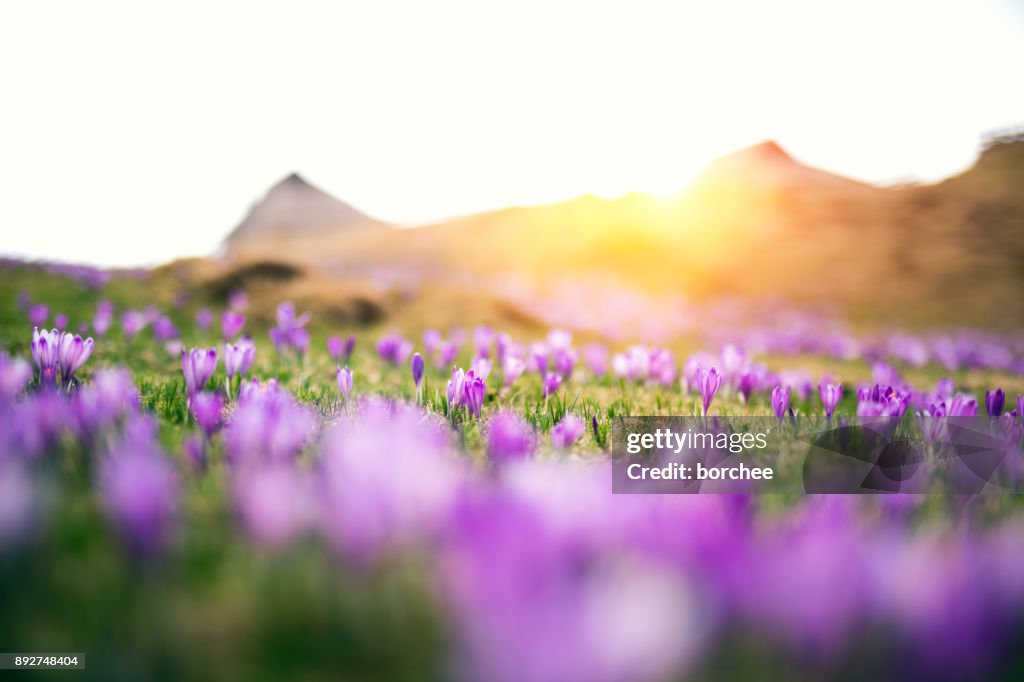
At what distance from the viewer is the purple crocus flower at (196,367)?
3.01m

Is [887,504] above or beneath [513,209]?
beneath

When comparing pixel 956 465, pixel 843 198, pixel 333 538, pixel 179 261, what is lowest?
pixel 956 465

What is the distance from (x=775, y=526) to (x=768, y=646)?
82cm

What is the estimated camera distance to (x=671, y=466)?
2600 mm

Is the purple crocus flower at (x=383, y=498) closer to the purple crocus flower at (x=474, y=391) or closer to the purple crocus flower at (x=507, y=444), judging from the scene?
the purple crocus flower at (x=507, y=444)

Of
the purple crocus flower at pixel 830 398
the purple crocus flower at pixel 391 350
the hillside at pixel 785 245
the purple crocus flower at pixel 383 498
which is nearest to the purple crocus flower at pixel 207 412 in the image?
the purple crocus flower at pixel 383 498

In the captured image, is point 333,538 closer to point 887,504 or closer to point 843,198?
point 887,504

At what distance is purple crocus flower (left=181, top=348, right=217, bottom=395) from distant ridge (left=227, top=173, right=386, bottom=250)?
72258mm

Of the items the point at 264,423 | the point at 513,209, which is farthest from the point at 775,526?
the point at 513,209

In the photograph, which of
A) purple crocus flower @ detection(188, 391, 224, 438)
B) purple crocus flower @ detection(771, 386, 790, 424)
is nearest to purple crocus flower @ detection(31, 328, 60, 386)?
purple crocus flower @ detection(188, 391, 224, 438)

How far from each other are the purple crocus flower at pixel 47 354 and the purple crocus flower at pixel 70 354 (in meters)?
0.03

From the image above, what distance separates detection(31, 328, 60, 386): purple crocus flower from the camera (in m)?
2.98

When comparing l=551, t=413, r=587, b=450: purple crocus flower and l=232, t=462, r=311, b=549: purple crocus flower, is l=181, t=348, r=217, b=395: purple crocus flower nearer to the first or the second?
l=232, t=462, r=311, b=549: purple crocus flower

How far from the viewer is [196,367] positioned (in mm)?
3035
